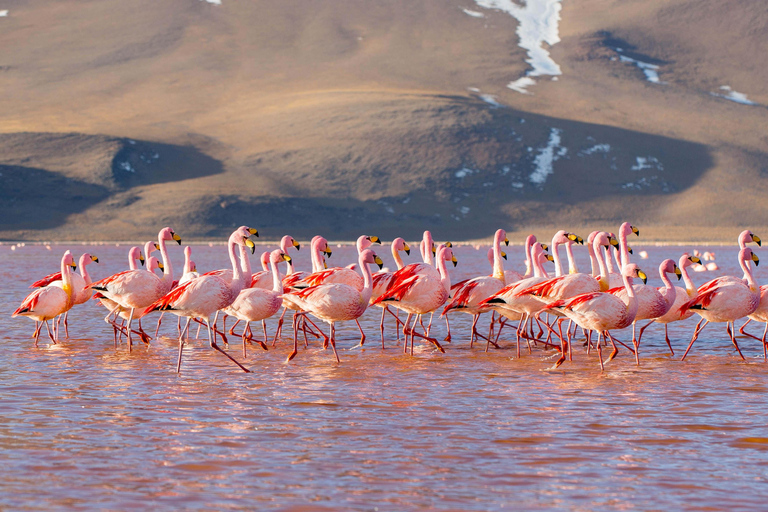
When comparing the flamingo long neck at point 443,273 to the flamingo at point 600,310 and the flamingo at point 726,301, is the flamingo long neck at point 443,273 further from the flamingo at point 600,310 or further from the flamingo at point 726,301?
the flamingo at point 726,301

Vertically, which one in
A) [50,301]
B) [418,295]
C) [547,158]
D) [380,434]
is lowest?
[380,434]

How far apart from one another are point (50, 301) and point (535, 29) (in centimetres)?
14750

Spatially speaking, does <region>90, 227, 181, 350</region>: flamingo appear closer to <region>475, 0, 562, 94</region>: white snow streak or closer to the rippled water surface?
the rippled water surface

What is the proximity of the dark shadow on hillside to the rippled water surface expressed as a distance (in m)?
80.6

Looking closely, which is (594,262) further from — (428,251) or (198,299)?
(198,299)

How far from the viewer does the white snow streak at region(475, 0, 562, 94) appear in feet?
435

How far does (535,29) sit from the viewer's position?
502 ft

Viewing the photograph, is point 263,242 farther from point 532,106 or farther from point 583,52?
point 583,52

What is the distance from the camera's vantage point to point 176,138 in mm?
107562

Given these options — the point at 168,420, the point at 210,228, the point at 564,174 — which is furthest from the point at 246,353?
the point at 564,174

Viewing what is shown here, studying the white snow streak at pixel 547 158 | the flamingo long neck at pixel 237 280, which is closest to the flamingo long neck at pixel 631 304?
the flamingo long neck at pixel 237 280

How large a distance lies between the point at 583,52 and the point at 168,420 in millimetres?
136887

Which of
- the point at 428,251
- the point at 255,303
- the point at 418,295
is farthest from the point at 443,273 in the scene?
the point at 255,303

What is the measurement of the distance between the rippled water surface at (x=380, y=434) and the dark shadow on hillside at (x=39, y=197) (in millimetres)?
80642
